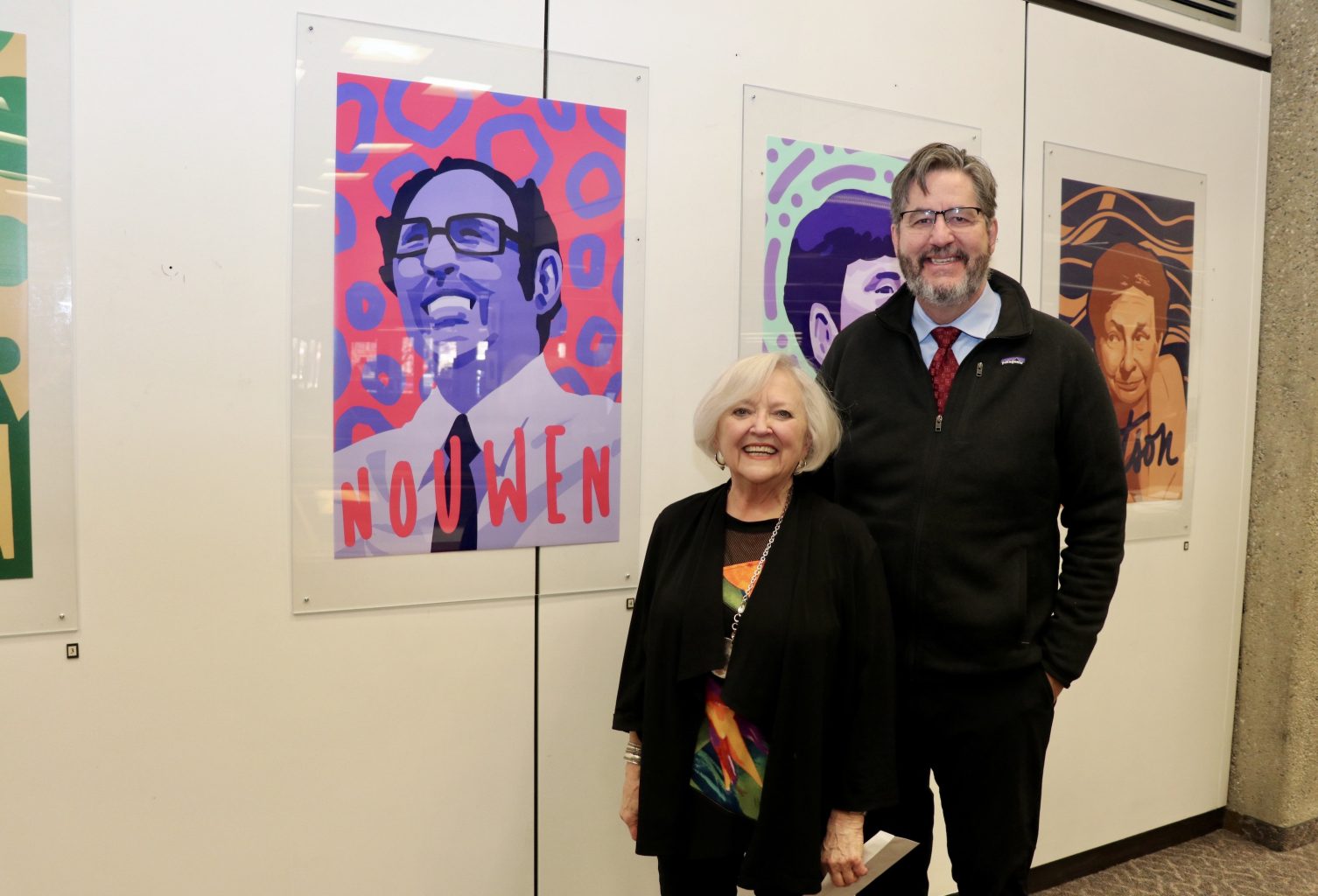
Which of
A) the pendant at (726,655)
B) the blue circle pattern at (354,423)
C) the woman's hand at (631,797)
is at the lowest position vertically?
the woman's hand at (631,797)

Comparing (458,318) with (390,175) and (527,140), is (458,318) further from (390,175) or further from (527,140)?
(527,140)

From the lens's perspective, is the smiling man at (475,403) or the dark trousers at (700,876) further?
the smiling man at (475,403)

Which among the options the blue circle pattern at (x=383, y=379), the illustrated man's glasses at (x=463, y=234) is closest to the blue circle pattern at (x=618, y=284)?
the illustrated man's glasses at (x=463, y=234)

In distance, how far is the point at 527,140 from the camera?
2.19 meters

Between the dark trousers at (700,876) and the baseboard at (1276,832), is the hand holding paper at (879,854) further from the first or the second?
the baseboard at (1276,832)

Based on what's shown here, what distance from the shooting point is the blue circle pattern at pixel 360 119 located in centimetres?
202

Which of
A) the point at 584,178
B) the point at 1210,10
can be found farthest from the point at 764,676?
the point at 1210,10

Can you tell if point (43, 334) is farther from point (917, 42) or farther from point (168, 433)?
point (917, 42)

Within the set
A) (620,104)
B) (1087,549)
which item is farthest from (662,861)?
(620,104)

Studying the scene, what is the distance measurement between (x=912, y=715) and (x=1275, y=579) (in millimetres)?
2332

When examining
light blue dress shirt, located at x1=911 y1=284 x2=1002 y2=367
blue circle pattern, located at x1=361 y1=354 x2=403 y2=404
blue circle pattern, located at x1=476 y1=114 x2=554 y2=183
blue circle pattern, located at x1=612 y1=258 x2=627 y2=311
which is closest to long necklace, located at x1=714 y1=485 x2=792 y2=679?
light blue dress shirt, located at x1=911 y1=284 x2=1002 y2=367

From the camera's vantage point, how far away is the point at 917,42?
8.90ft

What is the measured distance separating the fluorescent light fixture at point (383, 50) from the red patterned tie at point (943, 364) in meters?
1.29

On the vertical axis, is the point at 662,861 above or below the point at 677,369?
below
